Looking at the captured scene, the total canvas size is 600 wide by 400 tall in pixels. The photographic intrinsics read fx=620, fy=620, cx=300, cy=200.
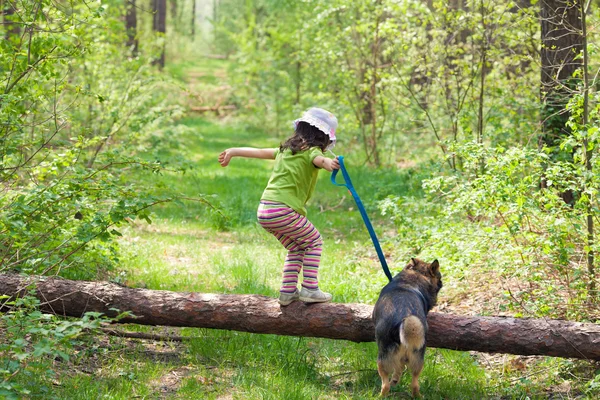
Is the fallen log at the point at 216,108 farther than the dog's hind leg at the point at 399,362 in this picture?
Yes

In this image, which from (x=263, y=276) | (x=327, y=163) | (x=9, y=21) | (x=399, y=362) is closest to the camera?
(x=399, y=362)

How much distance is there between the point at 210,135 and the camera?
74.1 feet

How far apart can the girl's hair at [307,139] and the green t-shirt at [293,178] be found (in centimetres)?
5

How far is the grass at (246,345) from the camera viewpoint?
4586mm

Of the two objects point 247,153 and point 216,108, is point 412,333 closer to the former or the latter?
point 247,153

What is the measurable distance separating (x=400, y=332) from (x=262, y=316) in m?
1.36

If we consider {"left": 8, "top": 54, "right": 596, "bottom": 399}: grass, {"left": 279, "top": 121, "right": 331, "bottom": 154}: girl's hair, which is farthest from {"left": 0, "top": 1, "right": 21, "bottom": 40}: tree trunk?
{"left": 279, "top": 121, "right": 331, "bottom": 154}: girl's hair

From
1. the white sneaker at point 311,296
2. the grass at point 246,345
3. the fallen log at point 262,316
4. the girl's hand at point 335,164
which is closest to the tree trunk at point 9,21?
the grass at point 246,345

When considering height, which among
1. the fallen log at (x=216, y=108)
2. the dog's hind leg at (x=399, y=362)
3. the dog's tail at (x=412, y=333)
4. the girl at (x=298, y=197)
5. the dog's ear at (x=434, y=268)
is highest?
the fallen log at (x=216, y=108)

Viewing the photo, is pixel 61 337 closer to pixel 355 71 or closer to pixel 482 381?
pixel 482 381

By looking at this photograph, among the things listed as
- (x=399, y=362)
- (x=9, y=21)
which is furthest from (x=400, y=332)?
(x=9, y=21)

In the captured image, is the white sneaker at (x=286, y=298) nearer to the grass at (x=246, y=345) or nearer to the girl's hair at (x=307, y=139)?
the grass at (x=246, y=345)

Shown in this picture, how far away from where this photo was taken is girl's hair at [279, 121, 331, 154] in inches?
201

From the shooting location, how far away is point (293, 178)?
5.07m
